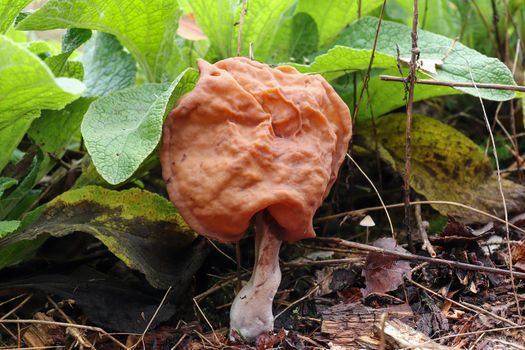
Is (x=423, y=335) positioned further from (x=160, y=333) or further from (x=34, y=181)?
(x=34, y=181)

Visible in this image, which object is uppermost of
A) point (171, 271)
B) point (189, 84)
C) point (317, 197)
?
point (189, 84)

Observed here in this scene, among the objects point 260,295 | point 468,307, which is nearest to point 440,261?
point 468,307

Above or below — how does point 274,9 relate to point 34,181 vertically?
above

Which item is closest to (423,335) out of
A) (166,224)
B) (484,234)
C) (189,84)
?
(484,234)

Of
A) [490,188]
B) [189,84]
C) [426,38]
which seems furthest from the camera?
[490,188]

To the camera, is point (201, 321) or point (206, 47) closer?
point (201, 321)

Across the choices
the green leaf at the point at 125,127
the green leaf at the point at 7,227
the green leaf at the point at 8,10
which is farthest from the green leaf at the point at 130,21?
the green leaf at the point at 7,227

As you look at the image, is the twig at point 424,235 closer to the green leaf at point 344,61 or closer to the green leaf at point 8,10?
the green leaf at point 344,61

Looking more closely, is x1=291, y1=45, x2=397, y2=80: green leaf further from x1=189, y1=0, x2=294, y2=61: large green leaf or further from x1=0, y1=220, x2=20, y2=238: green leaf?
x1=0, y1=220, x2=20, y2=238: green leaf
